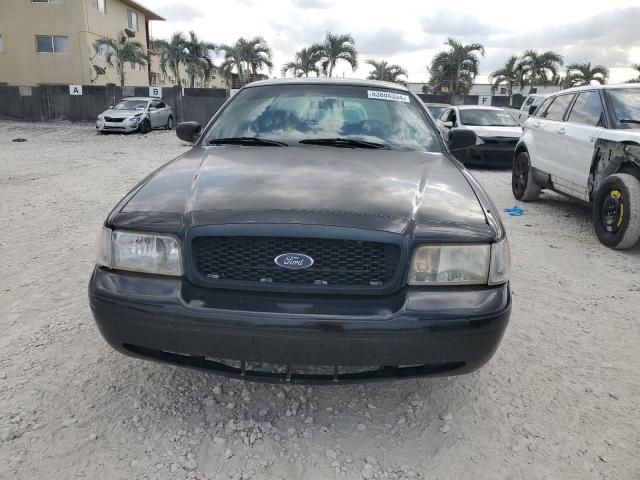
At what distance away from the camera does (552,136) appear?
21.0ft

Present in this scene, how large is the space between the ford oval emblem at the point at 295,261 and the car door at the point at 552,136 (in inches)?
205

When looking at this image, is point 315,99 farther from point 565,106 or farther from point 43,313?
point 565,106

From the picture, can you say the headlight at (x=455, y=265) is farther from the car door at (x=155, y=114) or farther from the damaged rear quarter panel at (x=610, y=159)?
the car door at (x=155, y=114)

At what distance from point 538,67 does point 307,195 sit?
119 ft

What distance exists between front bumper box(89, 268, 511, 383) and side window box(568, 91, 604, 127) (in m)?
4.44

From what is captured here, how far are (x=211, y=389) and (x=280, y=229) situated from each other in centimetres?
100

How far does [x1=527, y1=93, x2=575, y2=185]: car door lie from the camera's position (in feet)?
20.3

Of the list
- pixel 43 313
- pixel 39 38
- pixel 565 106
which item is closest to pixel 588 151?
pixel 565 106

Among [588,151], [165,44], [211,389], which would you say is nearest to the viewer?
[211,389]

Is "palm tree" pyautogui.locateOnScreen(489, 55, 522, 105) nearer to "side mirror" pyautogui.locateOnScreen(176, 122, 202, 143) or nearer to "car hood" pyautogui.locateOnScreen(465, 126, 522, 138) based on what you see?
"car hood" pyautogui.locateOnScreen(465, 126, 522, 138)

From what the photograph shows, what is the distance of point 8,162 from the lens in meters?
10.5

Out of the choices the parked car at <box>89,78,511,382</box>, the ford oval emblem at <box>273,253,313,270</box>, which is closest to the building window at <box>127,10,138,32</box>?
the parked car at <box>89,78,511,382</box>

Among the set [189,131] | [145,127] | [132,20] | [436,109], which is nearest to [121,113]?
[145,127]

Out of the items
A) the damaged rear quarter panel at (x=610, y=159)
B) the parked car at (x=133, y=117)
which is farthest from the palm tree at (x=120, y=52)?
the damaged rear quarter panel at (x=610, y=159)
